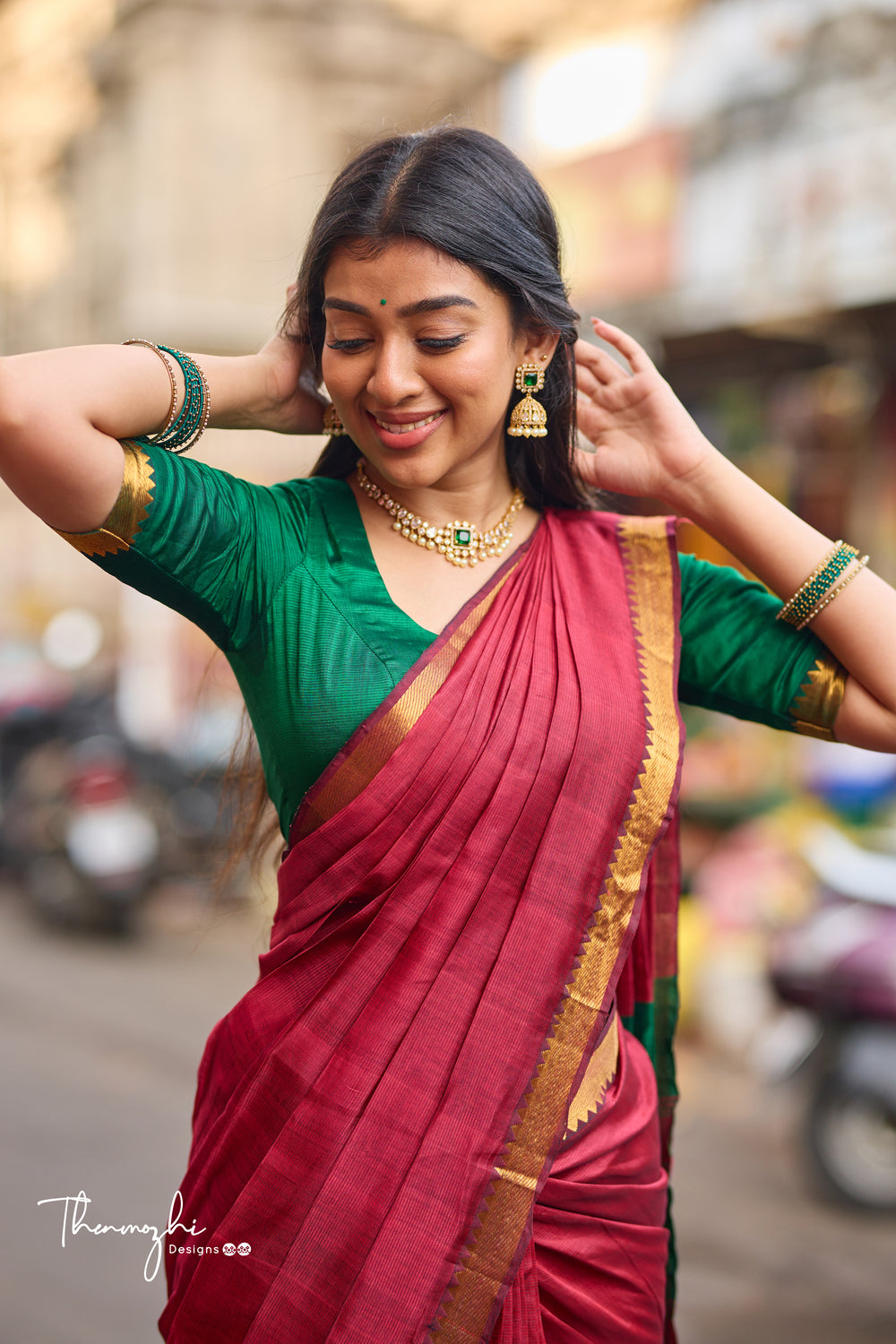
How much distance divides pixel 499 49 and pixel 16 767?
6008 mm

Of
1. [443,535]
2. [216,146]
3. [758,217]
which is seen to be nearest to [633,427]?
[443,535]

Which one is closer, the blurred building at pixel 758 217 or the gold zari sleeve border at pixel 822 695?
the gold zari sleeve border at pixel 822 695

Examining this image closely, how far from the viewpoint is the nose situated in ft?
4.24

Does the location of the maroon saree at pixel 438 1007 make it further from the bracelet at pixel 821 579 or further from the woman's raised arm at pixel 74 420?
the woman's raised arm at pixel 74 420

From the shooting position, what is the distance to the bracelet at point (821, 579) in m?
1.47

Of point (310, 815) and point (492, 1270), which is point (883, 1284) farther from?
point (310, 815)

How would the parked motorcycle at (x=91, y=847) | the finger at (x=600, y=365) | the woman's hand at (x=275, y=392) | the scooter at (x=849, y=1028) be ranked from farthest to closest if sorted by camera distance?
1. the parked motorcycle at (x=91, y=847)
2. the scooter at (x=849, y=1028)
3. the finger at (x=600, y=365)
4. the woman's hand at (x=275, y=392)

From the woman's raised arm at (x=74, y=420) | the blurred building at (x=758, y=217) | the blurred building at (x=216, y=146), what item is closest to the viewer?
the woman's raised arm at (x=74, y=420)

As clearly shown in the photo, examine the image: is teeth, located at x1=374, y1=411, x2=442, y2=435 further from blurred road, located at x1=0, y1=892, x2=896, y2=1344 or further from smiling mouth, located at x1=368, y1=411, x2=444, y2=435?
blurred road, located at x1=0, y1=892, x2=896, y2=1344

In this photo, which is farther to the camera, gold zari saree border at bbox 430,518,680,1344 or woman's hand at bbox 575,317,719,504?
woman's hand at bbox 575,317,719,504

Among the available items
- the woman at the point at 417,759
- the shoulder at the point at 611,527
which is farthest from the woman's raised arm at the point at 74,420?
the shoulder at the point at 611,527

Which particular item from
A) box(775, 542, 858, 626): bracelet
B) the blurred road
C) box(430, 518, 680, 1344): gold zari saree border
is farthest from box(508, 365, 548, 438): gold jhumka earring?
the blurred road

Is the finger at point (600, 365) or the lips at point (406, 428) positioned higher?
the finger at point (600, 365)

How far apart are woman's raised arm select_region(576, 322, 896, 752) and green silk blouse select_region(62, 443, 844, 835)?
0.37 meters
